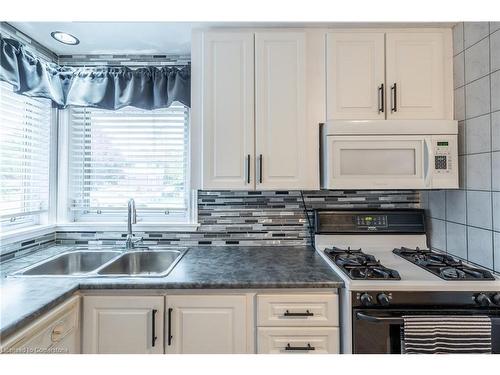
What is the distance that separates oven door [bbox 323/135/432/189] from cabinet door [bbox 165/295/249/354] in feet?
2.73

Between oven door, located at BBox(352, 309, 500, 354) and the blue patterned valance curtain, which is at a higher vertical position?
the blue patterned valance curtain

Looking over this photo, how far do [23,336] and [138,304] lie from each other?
0.42 meters

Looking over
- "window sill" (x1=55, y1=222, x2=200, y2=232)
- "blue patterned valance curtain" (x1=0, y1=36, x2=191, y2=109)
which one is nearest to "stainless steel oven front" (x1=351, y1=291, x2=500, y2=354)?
"window sill" (x1=55, y1=222, x2=200, y2=232)

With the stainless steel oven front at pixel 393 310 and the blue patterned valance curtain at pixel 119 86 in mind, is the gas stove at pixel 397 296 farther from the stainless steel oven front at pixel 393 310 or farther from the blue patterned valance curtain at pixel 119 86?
the blue patterned valance curtain at pixel 119 86

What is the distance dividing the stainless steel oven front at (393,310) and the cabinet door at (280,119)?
2.28ft

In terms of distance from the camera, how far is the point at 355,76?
1.64 m

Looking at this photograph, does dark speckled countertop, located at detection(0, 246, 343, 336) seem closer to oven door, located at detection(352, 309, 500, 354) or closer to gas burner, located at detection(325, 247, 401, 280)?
gas burner, located at detection(325, 247, 401, 280)

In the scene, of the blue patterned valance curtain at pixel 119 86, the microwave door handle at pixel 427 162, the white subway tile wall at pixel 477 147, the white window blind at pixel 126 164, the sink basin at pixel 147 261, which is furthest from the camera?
the white window blind at pixel 126 164

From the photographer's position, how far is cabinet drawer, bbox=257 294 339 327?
1.29m

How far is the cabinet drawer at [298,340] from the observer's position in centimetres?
127

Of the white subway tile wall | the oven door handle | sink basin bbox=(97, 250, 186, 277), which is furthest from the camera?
sink basin bbox=(97, 250, 186, 277)

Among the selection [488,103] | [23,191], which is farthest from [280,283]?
[23,191]

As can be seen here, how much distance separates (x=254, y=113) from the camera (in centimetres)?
163

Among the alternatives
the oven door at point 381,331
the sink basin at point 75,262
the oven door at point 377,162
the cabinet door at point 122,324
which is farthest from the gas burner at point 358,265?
the sink basin at point 75,262
